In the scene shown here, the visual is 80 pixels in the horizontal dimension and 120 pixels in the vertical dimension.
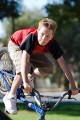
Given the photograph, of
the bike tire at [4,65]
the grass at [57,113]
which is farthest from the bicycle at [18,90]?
the grass at [57,113]

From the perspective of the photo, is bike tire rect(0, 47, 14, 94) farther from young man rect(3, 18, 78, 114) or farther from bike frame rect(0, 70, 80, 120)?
young man rect(3, 18, 78, 114)

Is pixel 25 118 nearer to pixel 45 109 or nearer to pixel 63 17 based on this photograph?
pixel 45 109

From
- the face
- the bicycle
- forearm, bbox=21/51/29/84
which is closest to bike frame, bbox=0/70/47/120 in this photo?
the bicycle

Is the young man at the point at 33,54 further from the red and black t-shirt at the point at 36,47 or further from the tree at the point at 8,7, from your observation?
the tree at the point at 8,7

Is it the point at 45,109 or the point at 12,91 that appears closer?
the point at 45,109

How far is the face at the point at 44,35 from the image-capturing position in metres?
5.93

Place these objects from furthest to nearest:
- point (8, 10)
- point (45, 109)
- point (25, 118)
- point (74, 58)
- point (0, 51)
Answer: point (74, 58)
point (8, 10)
point (25, 118)
point (0, 51)
point (45, 109)

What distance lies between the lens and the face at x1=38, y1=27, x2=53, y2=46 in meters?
5.93

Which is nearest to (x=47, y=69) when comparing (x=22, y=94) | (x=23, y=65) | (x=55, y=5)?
(x=22, y=94)

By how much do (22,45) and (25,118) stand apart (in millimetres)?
3168

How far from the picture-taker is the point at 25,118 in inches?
357

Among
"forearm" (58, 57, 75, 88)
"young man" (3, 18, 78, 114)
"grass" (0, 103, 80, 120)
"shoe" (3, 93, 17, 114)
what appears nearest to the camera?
"young man" (3, 18, 78, 114)

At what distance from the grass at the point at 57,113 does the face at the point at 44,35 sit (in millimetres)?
3009

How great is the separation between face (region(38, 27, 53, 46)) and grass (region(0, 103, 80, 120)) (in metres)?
3.01
